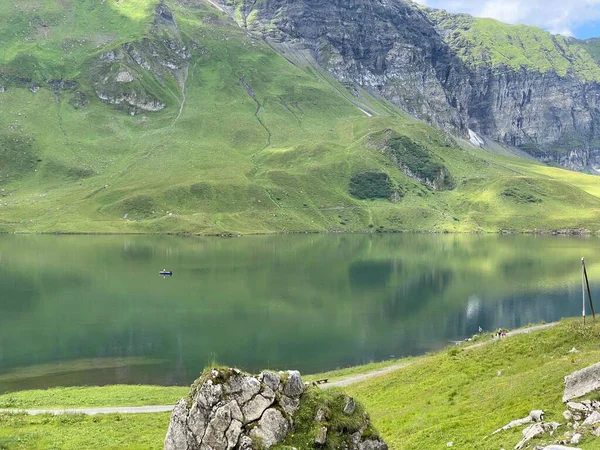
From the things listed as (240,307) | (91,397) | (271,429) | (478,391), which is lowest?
(240,307)

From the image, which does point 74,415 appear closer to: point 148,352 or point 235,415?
point 235,415

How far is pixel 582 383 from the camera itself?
22484 mm

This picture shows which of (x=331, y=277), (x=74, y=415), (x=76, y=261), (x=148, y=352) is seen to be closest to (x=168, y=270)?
(x=76, y=261)

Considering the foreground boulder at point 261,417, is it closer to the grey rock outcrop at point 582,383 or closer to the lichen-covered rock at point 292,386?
the lichen-covered rock at point 292,386

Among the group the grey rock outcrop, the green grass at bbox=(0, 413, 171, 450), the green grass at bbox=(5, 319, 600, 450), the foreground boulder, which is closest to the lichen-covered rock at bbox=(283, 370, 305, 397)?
the foreground boulder

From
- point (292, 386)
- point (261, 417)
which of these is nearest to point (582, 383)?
point (292, 386)

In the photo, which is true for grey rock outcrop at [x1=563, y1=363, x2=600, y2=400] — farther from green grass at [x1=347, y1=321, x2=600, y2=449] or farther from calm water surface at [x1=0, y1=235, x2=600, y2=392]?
calm water surface at [x1=0, y1=235, x2=600, y2=392]

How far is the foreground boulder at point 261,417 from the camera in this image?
17.9 m

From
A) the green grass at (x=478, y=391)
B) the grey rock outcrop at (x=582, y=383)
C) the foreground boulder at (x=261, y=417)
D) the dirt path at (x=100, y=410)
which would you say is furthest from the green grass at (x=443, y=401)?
the dirt path at (x=100, y=410)

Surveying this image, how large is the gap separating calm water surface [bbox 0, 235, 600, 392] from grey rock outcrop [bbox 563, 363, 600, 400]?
40.2 metres

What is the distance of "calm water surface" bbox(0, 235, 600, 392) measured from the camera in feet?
207

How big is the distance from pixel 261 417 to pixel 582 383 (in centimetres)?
1340

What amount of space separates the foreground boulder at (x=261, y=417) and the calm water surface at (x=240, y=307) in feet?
127

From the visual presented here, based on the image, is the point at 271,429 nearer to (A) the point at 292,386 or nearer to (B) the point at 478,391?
(A) the point at 292,386
